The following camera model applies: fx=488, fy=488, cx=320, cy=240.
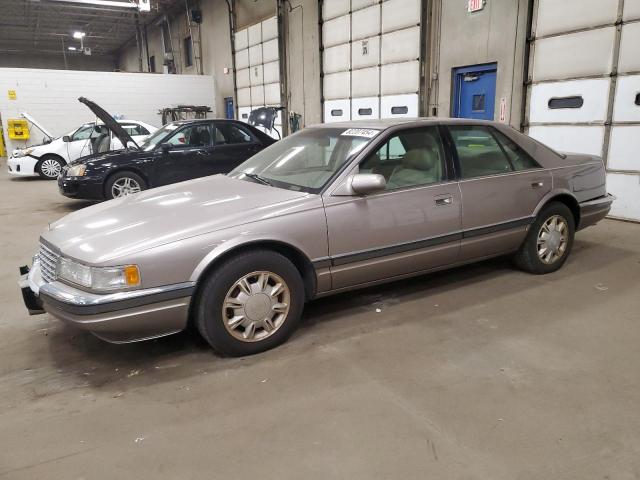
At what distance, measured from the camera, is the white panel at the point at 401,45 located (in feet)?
29.6

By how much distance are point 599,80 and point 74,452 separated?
7.09m

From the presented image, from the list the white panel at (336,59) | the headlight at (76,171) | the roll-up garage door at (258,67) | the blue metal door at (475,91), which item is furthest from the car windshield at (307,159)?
the roll-up garage door at (258,67)

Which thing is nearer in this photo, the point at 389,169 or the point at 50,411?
the point at 50,411

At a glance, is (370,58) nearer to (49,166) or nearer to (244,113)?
(244,113)

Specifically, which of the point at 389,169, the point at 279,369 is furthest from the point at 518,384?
the point at 389,169

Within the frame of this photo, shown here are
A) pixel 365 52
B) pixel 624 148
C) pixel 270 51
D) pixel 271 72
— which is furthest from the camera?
pixel 271 72

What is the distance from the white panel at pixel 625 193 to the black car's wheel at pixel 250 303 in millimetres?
5439

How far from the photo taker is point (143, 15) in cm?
2127

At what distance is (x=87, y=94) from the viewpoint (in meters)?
16.7

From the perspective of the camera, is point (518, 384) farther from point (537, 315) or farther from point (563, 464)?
point (537, 315)

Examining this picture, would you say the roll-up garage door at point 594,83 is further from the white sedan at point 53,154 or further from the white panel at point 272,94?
the white sedan at point 53,154

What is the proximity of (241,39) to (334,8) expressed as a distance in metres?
5.01

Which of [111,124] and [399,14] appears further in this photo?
[399,14]

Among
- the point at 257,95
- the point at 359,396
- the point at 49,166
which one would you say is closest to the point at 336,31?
the point at 257,95
